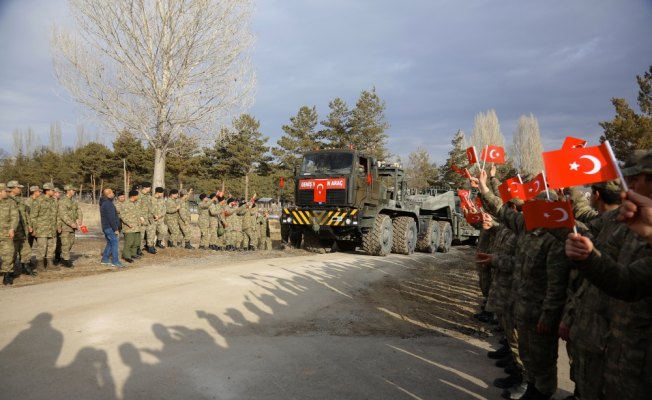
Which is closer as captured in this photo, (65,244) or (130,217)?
(65,244)

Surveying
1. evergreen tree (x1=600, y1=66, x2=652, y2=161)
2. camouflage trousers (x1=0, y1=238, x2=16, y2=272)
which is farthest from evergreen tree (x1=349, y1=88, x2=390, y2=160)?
camouflage trousers (x1=0, y1=238, x2=16, y2=272)

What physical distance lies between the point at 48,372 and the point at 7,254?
4.83m

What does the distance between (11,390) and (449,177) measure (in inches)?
1551

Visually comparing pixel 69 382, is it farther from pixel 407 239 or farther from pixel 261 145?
pixel 261 145

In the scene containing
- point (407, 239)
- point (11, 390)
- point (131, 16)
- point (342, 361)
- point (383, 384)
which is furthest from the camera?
point (131, 16)

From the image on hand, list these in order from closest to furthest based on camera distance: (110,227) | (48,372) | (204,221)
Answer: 1. (48,372)
2. (110,227)
3. (204,221)

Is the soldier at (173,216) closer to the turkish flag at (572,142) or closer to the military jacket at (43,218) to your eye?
the military jacket at (43,218)

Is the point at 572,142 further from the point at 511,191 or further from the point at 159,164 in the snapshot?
the point at 159,164

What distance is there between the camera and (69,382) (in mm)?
3244

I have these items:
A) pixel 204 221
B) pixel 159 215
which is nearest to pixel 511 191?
pixel 159 215

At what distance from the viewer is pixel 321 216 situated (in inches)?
447

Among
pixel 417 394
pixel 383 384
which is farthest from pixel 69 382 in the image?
pixel 417 394

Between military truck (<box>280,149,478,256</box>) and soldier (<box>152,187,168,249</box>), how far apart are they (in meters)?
3.28

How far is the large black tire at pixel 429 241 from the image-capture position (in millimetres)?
13977
